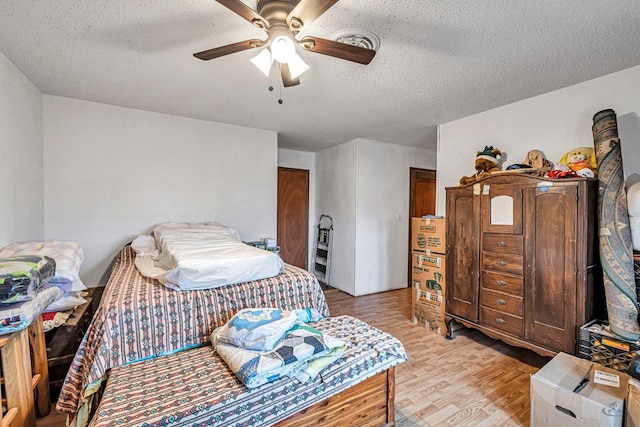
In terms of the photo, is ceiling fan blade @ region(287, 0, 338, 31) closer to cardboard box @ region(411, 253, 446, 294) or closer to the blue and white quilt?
the blue and white quilt

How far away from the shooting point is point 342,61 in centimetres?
206

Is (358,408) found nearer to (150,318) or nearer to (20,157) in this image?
(150,318)

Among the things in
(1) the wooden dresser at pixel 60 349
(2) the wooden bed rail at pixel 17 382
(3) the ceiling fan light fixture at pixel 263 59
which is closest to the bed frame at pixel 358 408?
(2) the wooden bed rail at pixel 17 382

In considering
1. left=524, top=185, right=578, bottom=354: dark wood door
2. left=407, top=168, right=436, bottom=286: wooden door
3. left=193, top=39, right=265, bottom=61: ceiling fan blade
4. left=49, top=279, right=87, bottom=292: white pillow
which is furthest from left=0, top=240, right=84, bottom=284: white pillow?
left=407, top=168, right=436, bottom=286: wooden door

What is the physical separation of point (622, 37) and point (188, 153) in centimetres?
379

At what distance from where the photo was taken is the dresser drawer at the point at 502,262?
241 centimetres

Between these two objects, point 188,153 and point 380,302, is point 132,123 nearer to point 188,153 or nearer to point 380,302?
point 188,153

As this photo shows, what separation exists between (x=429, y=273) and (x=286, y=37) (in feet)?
Result: 8.77

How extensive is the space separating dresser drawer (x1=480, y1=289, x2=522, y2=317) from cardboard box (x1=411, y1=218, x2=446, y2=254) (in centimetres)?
58

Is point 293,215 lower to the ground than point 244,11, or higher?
lower

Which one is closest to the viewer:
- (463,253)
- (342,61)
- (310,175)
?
(342,61)

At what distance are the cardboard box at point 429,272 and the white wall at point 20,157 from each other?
3.59 meters

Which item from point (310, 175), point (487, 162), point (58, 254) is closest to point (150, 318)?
point (58, 254)

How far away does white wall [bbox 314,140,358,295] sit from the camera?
4.34 metres
